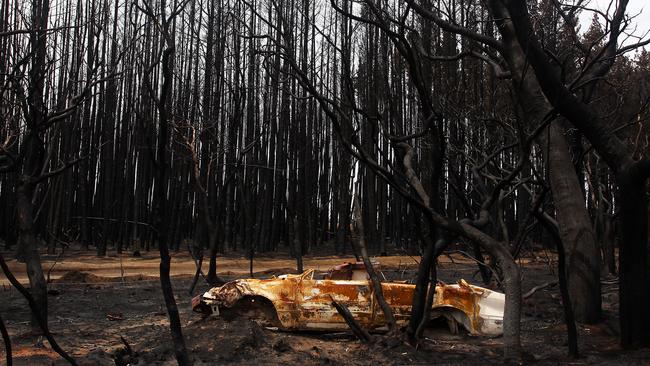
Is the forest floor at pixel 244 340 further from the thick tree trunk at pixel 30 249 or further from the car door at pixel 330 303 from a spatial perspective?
the thick tree trunk at pixel 30 249

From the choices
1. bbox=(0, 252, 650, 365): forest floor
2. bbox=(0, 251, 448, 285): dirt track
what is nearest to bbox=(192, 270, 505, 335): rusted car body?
bbox=(0, 252, 650, 365): forest floor

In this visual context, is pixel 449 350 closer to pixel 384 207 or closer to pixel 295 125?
pixel 384 207

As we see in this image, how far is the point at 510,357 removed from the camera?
232 inches

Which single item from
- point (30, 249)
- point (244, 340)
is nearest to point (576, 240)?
point (244, 340)

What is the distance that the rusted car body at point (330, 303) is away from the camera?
795 cm

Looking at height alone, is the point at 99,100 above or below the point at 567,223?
above

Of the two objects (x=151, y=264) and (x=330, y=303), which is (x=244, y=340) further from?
(x=151, y=264)

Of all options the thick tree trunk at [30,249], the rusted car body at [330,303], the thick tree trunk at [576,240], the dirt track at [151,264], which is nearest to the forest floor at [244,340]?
the rusted car body at [330,303]

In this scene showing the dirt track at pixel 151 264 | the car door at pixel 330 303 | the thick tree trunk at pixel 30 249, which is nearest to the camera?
the thick tree trunk at pixel 30 249

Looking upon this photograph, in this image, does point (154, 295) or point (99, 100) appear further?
point (99, 100)

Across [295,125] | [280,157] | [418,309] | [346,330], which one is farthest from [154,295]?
[295,125]

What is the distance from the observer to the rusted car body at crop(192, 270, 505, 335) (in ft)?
26.1

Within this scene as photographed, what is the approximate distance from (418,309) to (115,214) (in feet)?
70.0

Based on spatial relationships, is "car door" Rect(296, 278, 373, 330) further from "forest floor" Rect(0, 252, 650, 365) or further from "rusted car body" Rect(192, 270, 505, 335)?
"forest floor" Rect(0, 252, 650, 365)
